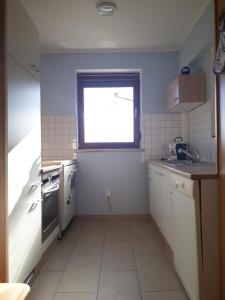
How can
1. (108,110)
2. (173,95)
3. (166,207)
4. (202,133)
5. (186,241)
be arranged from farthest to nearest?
(108,110) → (173,95) → (202,133) → (166,207) → (186,241)

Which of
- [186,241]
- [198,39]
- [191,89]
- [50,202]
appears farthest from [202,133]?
[50,202]

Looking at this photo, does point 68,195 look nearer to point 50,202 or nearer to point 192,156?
point 50,202

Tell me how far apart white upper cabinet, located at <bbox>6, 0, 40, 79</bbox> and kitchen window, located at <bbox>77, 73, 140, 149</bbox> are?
5.96 ft

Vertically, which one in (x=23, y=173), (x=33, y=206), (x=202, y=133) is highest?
(x=202, y=133)

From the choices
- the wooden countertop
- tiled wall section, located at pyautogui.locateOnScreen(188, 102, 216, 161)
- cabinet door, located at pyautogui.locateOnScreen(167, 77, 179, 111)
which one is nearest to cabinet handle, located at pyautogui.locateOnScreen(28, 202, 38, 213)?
the wooden countertop

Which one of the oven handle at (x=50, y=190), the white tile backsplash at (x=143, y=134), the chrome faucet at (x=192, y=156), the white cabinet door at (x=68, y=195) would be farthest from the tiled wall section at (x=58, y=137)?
the chrome faucet at (x=192, y=156)

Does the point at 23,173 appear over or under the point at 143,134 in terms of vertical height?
under

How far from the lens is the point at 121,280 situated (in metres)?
2.15

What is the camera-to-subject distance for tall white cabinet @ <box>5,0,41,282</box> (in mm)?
1693

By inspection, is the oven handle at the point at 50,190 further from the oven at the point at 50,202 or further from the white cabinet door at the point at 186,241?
the white cabinet door at the point at 186,241

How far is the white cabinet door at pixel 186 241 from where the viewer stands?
161cm

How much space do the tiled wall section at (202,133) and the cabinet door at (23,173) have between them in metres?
1.73

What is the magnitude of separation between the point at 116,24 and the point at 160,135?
1617 mm

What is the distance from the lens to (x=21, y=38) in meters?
1.94
